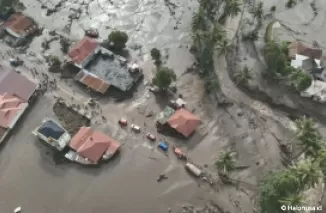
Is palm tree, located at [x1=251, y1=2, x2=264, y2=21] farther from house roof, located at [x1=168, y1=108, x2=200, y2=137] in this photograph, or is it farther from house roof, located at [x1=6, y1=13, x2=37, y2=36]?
house roof, located at [x1=6, y1=13, x2=37, y2=36]

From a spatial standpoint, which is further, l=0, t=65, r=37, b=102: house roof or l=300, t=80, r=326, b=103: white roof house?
l=300, t=80, r=326, b=103: white roof house

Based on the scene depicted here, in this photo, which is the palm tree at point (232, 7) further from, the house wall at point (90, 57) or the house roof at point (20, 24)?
the house roof at point (20, 24)

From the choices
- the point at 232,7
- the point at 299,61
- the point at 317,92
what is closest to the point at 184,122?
the point at 317,92

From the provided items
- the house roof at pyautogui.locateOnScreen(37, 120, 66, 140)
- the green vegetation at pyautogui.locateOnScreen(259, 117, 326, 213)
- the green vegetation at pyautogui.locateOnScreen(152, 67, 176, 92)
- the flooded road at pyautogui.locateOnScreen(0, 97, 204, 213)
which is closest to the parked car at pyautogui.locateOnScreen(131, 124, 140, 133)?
the flooded road at pyautogui.locateOnScreen(0, 97, 204, 213)

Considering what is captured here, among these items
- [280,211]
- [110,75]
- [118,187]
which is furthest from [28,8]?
[280,211]

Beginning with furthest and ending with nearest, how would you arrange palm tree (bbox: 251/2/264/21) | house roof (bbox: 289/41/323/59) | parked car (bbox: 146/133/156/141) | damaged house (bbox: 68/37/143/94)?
palm tree (bbox: 251/2/264/21) → house roof (bbox: 289/41/323/59) → damaged house (bbox: 68/37/143/94) → parked car (bbox: 146/133/156/141)

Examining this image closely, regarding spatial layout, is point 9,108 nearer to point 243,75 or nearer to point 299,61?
point 243,75

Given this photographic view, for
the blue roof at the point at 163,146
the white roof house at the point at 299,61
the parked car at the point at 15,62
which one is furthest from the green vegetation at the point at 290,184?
the parked car at the point at 15,62
